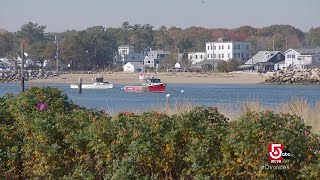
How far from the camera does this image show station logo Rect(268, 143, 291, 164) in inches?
374

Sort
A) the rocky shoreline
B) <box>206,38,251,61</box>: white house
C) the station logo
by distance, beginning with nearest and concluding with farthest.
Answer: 1. the station logo
2. the rocky shoreline
3. <box>206,38,251,61</box>: white house

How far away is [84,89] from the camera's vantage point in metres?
82.4

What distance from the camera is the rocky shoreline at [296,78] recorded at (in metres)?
95.5

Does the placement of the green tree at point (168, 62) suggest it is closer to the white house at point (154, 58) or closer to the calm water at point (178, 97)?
the white house at point (154, 58)

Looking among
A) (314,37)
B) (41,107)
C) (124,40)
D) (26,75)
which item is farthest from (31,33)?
(41,107)

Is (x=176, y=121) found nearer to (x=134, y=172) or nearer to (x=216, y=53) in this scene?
(x=134, y=172)

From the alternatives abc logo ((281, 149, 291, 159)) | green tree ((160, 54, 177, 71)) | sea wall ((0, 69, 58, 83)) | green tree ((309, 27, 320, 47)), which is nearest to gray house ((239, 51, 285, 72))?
green tree ((160, 54, 177, 71))

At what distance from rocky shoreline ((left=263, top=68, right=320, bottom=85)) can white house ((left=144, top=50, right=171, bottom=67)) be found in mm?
37986

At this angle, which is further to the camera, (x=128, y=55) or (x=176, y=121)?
(x=128, y=55)

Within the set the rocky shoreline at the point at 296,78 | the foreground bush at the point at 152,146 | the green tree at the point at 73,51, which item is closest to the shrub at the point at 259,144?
the foreground bush at the point at 152,146

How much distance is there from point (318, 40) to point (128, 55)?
1494 inches

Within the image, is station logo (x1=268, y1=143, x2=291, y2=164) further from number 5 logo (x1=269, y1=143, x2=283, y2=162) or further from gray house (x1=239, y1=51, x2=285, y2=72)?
gray house (x1=239, y1=51, x2=285, y2=72)

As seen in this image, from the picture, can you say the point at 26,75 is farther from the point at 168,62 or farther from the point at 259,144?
the point at 259,144

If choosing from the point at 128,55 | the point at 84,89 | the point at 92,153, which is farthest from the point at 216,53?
the point at 92,153
